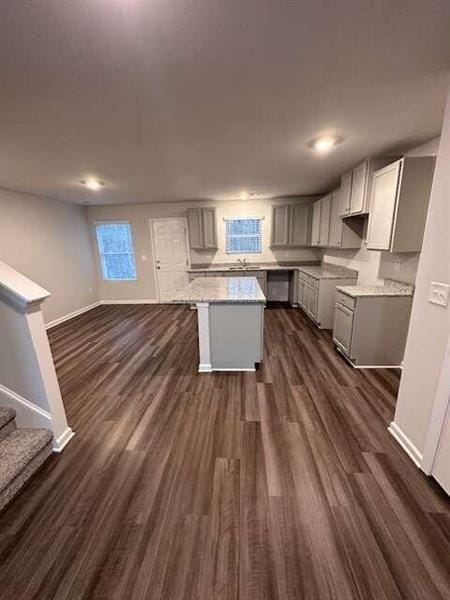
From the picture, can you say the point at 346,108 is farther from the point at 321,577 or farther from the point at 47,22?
the point at 321,577

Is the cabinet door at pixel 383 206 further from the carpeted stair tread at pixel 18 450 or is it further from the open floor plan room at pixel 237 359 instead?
the carpeted stair tread at pixel 18 450

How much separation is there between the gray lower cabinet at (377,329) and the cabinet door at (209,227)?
3.56 meters

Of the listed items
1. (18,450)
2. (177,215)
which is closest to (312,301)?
(177,215)

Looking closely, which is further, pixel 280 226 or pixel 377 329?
pixel 280 226

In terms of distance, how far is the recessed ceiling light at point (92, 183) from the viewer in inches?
149

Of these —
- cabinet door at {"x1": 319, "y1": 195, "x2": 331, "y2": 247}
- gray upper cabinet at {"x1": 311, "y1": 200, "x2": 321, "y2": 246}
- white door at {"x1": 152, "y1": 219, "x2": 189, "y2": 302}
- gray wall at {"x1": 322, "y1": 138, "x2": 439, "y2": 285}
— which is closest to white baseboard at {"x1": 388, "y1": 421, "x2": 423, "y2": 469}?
gray wall at {"x1": 322, "y1": 138, "x2": 439, "y2": 285}

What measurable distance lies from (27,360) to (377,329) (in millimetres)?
3335

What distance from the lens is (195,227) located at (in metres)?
5.79

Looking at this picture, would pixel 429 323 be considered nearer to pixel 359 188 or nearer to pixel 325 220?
pixel 359 188

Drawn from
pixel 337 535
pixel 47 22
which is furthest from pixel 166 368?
pixel 47 22

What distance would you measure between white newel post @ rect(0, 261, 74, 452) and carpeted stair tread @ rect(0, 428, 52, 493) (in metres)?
0.07

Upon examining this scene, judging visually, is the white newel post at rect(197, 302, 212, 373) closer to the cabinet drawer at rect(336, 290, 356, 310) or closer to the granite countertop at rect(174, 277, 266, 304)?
the granite countertop at rect(174, 277, 266, 304)

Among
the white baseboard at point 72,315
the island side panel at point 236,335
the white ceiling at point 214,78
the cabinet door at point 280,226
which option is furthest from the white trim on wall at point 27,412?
the cabinet door at point 280,226

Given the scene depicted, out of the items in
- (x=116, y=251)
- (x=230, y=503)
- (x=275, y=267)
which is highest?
(x=116, y=251)
